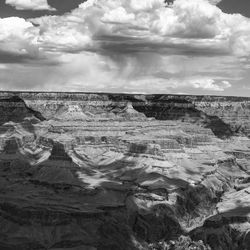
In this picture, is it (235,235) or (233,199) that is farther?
(233,199)

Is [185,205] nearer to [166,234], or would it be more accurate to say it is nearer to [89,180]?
[166,234]

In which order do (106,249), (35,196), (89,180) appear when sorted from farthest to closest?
(89,180), (35,196), (106,249)

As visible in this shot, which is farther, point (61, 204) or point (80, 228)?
point (61, 204)

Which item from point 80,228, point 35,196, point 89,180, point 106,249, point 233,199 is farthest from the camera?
point 89,180

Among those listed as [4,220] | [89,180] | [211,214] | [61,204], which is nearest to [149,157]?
[89,180]

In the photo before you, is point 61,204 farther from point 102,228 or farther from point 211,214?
point 211,214

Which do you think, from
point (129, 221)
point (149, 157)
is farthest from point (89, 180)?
point (129, 221)

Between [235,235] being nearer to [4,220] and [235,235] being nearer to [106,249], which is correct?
[106,249]

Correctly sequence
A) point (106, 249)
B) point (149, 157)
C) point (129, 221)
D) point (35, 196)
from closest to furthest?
1. point (106, 249)
2. point (129, 221)
3. point (35, 196)
4. point (149, 157)

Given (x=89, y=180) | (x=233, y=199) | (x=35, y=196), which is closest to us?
(x=35, y=196)
